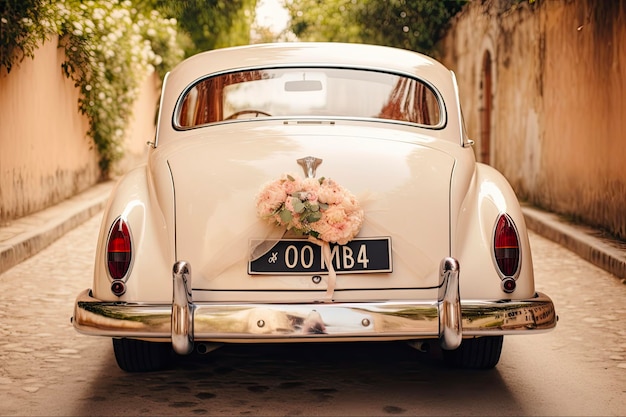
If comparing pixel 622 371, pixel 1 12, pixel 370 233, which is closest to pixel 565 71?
pixel 1 12

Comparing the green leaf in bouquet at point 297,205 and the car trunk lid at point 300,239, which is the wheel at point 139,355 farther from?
the green leaf in bouquet at point 297,205

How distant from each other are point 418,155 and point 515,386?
3.89ft

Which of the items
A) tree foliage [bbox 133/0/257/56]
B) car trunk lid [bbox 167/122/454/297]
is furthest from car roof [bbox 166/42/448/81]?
tree foliage [bbox 133/0/257/56]

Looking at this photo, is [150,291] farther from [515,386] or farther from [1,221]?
[1,221]

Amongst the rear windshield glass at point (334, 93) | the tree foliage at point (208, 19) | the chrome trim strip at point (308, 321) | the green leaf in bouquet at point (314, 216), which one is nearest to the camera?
the chrome trim strip at point (308, 321)

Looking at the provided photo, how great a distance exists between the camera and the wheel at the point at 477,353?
5059mm

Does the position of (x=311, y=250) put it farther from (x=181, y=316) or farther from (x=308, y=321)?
(x=181, y=316)

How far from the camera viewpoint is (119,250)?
182 inches

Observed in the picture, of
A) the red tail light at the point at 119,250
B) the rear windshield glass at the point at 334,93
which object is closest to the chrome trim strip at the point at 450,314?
the red tail light at the point at 119,250

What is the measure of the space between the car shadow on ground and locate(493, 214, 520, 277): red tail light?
0.59 m

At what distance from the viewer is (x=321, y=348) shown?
5.66 metres

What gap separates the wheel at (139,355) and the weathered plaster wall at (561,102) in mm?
5678

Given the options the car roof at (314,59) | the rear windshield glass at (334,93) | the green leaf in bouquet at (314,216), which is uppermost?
the car roof at (314,59)

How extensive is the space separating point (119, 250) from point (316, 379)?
3.79ft
